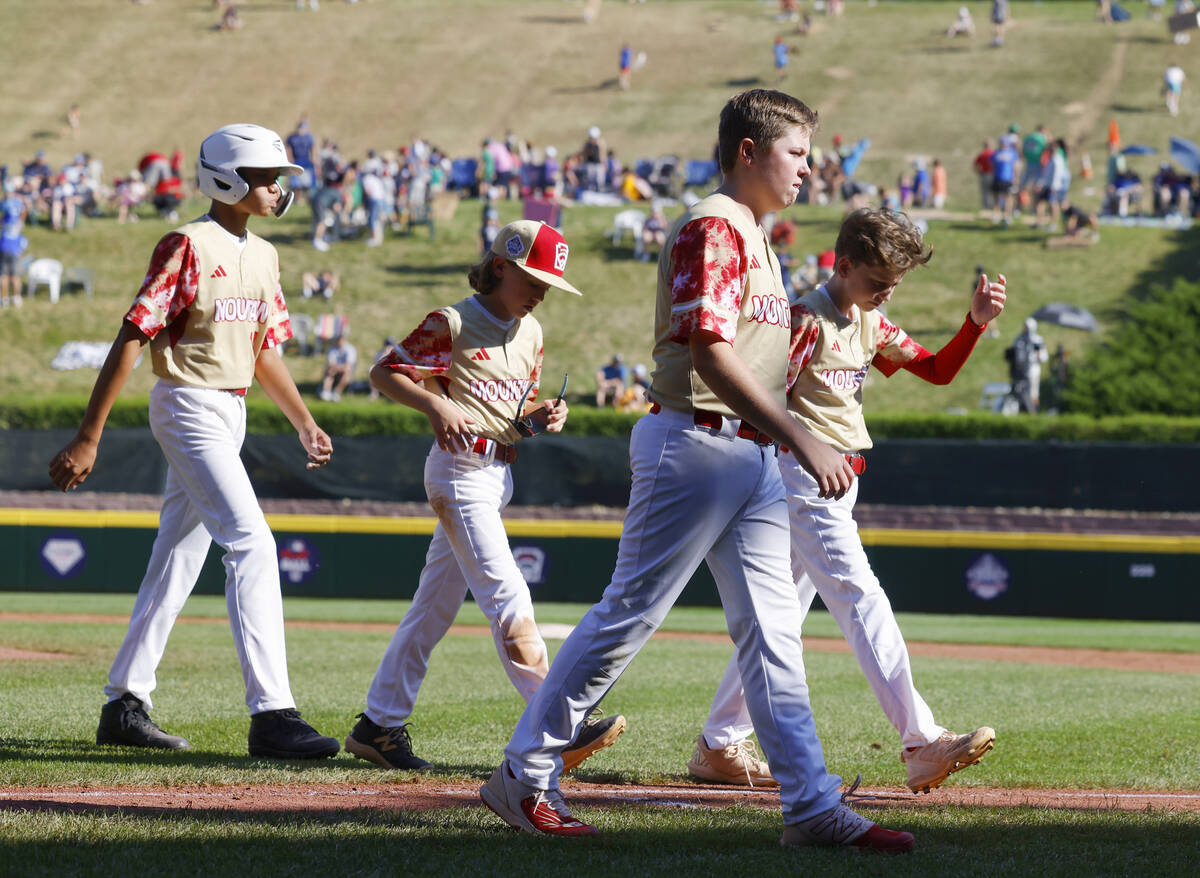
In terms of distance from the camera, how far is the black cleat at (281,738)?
5270 millimetres

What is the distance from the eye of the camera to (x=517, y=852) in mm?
3771

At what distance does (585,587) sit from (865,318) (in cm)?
1120

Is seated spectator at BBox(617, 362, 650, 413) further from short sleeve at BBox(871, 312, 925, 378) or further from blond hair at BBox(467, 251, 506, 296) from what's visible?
blond hair at BBox(467, 251, 506, 296)

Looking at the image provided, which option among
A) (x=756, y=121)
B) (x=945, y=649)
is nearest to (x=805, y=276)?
(x=945, y=649)

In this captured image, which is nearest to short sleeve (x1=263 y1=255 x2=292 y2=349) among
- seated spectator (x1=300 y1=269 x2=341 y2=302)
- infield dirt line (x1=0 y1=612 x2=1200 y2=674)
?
infield dirt line (x1=0 y1=612 x2=1200 y2=674)

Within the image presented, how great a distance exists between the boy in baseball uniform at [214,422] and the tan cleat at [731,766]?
56.4 inches

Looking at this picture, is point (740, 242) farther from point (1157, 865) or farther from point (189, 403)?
point (189, 403)

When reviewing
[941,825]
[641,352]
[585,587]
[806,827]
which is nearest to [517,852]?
[806,827]

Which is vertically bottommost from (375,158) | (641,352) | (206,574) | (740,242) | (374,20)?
(206,574)

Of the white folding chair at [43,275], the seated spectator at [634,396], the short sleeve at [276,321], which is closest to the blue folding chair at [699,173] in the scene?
the seated spectator at [634,396]

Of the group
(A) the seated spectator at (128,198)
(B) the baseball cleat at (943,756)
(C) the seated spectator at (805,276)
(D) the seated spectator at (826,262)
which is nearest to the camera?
(B) the baseball cleat at (943,756)

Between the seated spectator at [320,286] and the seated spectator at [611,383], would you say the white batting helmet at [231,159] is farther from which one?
the seated spectator at [320,286]

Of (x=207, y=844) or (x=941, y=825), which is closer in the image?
(x=207, y=844)

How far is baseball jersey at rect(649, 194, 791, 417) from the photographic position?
12.4ft
